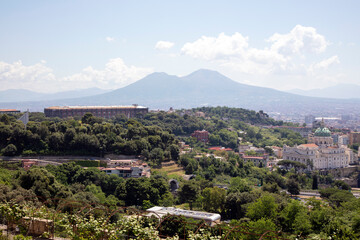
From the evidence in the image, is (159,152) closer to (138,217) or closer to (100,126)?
(100,126)

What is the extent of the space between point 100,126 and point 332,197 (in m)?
19.7

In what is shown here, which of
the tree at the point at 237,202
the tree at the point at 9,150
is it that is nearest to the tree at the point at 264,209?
the tree at the point at 237,202

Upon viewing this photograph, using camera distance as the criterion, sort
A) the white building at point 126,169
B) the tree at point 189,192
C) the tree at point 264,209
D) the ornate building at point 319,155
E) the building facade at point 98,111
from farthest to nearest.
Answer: the building facade at point 98,111
the ornate building at point 319,155
the white building at point 126,169
the tree at point 189,192
the tree at point 264,209

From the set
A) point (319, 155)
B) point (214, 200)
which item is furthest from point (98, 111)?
A: point (214, 200)

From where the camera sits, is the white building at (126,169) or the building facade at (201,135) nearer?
the white building at (126,169)

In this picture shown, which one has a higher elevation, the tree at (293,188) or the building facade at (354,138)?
the building facade at (354,138)

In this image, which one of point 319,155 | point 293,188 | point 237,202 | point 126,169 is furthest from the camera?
point 319,155

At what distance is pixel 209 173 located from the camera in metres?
32.9

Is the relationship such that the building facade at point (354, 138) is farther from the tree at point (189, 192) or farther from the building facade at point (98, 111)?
the tree at point (189, 192)

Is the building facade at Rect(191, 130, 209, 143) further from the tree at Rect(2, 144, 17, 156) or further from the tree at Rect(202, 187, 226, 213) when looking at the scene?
the tree at Rect(202, 187, 226, 213)

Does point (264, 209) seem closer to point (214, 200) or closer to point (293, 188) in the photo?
point (214, 200)

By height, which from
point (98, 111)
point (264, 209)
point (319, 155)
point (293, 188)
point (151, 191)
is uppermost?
point (98, 111)

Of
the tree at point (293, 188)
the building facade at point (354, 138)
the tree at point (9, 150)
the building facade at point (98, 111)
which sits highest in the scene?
the building facade at point (98, 111)

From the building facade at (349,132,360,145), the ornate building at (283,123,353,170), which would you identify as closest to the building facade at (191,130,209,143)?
the ornate building at (283,123,353,170)
